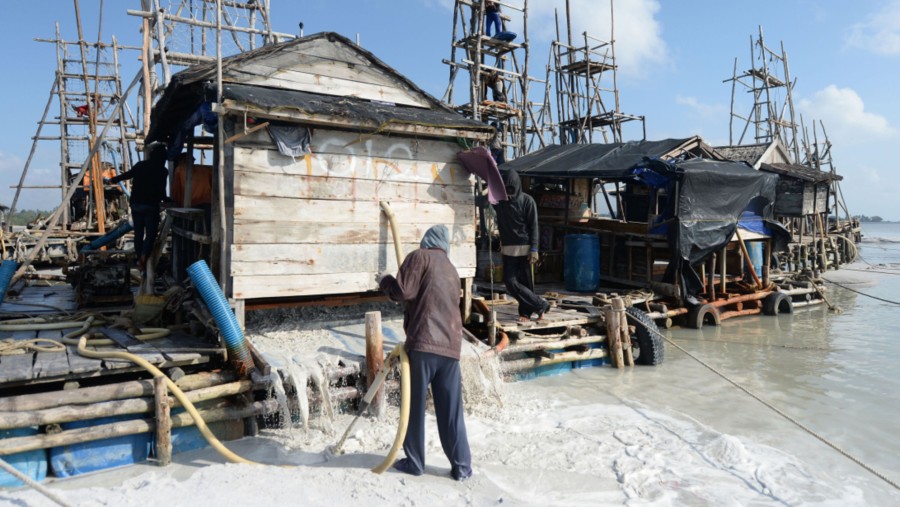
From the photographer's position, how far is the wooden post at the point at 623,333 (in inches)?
360

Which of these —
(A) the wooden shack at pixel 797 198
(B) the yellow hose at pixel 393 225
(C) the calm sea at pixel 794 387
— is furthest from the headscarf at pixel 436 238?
(A) the wooden shack at pixel 797 198

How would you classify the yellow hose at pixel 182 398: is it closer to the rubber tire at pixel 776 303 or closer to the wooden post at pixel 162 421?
the wooden post at pixel 162 421

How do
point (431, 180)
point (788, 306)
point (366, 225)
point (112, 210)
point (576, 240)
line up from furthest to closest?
point (112, 210), point (788, 306), point (576, 240), point (431, 180), point (366, 225)

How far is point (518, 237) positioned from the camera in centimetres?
880

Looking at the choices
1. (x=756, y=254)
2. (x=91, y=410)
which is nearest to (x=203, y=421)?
(x=91, y=410)

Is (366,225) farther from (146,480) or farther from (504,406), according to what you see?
(146,480)

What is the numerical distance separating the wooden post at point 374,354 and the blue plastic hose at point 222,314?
1.29 metres

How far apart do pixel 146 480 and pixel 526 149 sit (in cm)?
2037

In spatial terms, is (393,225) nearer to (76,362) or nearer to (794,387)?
(76,362)

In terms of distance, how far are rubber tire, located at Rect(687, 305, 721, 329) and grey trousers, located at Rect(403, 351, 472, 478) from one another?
8626 mm

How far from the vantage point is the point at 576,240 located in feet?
40.7

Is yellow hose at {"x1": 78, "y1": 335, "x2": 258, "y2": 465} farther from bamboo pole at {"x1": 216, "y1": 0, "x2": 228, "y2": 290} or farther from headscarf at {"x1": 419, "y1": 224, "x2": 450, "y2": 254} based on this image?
headscarf at {"x1": 419, "y1": 224, "x2": 450, "y2": 254}

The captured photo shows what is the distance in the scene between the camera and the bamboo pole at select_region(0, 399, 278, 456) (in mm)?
4793

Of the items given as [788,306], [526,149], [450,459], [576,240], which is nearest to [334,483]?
[450,459]
